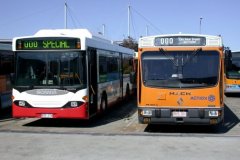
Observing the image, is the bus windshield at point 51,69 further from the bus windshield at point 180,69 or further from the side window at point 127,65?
the side window at point 127,65

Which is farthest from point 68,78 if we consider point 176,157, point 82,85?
point 176,157

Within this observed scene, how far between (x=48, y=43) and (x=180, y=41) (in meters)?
4.09

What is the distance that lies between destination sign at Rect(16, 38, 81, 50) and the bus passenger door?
738 millimetres

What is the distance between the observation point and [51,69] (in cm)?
1409

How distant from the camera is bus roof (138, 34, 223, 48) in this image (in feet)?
42.8

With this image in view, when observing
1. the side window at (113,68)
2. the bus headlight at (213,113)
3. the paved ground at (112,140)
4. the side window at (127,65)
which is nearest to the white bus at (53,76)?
the paved ground at (112,140)

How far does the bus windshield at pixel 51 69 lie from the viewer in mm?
13969

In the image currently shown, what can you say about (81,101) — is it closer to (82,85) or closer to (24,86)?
(82,85)

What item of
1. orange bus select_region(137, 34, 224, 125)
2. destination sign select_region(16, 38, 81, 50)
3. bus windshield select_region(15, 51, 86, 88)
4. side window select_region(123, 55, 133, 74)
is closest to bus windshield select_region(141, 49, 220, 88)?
orange bus select_region(137, 34, 224, 125)

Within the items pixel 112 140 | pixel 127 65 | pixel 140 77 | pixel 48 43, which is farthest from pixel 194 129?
pixel 127 65

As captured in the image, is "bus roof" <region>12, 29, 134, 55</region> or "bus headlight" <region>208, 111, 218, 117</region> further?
"bus roof" <region>12, 29, 134, 55</region>

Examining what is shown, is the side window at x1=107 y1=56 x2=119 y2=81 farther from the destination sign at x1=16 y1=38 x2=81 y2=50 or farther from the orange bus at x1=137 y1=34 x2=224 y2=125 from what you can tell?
the orange bus at x1=137 y1=34 x2=224 y2=125

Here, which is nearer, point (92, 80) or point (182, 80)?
point (182, 80)

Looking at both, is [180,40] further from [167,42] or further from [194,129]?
[194,129]
